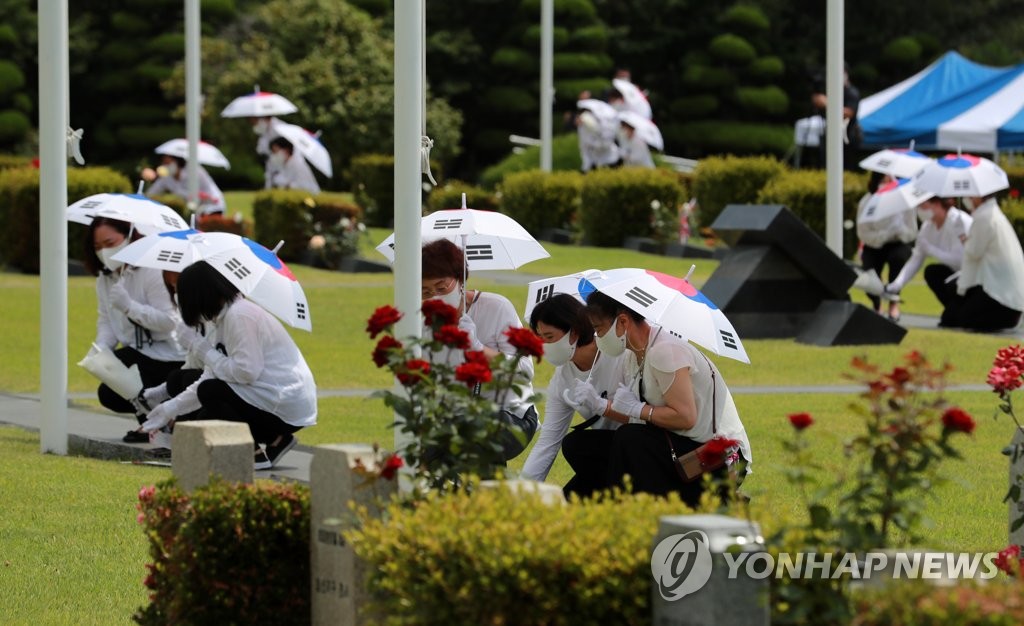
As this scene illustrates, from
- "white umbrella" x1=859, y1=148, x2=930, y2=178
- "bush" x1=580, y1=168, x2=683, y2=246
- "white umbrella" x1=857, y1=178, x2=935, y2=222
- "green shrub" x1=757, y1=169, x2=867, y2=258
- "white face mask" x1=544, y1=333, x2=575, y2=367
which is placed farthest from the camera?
"bush" x1=580, y1=168, x2=683, y2=246

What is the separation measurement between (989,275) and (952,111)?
18.0 m

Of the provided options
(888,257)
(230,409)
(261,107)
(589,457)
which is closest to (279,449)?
(230,409)

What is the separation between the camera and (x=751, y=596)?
425cm

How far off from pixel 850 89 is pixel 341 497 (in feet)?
60.9

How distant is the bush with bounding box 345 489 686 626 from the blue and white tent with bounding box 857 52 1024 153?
92.6ft

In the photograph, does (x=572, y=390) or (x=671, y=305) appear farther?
(x=572, y=390)

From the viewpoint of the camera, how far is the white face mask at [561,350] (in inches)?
303

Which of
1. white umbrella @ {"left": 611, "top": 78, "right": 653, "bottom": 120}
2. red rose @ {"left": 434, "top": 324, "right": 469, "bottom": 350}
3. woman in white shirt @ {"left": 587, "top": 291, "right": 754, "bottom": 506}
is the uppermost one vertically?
white umbrella @ {"left": 611, "top": 78, "right": 653, "bottom": 120}

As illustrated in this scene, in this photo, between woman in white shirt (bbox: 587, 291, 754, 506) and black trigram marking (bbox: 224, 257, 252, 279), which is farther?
black trigram marking (bbox: 224, 257, 252, 279)

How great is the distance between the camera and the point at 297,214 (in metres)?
21.9

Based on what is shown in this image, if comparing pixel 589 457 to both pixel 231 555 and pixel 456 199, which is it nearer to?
pixel 231 555

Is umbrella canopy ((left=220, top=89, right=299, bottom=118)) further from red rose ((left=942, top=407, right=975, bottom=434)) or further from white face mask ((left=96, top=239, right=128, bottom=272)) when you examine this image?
red rose ((left=942, top=407, right=975, bottom=434))

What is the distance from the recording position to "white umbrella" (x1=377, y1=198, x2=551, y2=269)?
8508 mm

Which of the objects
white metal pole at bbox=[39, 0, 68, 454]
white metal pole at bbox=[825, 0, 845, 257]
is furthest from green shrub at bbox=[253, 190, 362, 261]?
white metal pole at bbox=[39, 0, 68, 454]
